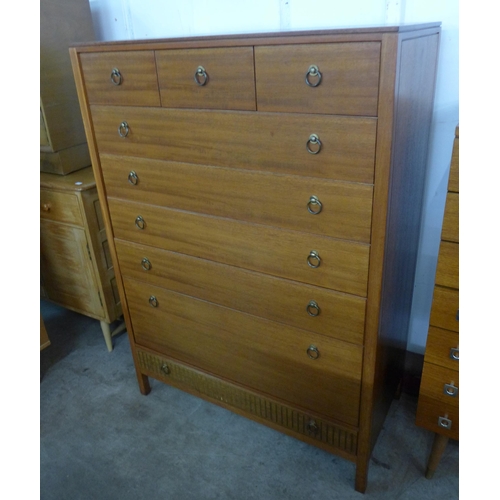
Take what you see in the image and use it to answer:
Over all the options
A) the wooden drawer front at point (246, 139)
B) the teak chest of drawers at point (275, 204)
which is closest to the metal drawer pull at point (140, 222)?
the teak chest of drawers at point (275, 204)

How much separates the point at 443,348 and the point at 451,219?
0.42 meters

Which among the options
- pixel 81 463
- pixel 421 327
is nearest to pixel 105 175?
pixel 81 463

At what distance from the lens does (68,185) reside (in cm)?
Result: 194

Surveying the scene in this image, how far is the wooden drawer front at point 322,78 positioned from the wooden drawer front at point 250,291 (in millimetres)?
514

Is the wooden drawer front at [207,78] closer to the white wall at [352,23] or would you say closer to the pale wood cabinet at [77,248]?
the white wall at [352,23]

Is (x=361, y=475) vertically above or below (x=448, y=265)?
below

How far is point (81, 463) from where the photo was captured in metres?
1.75

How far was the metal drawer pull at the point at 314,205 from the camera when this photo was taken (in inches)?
46.3

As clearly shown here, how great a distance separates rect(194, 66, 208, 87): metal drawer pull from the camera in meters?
1.19

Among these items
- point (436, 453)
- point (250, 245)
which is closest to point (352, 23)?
point (250, 245)

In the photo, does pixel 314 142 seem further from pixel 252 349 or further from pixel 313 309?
pixel 252 349

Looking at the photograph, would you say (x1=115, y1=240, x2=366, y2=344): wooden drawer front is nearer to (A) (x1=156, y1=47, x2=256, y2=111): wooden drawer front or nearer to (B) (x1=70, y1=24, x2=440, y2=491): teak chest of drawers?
(B) (x1=70, y1=24, x2=440, y2=491): teak chest of drawers

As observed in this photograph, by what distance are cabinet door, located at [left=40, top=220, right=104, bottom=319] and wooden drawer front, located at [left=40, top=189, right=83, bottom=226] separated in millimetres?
39

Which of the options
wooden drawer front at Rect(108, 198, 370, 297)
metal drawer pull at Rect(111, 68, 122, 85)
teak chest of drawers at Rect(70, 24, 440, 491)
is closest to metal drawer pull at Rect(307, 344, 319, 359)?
teak chest of drawers at Rect(70, 24, 440, 491)
